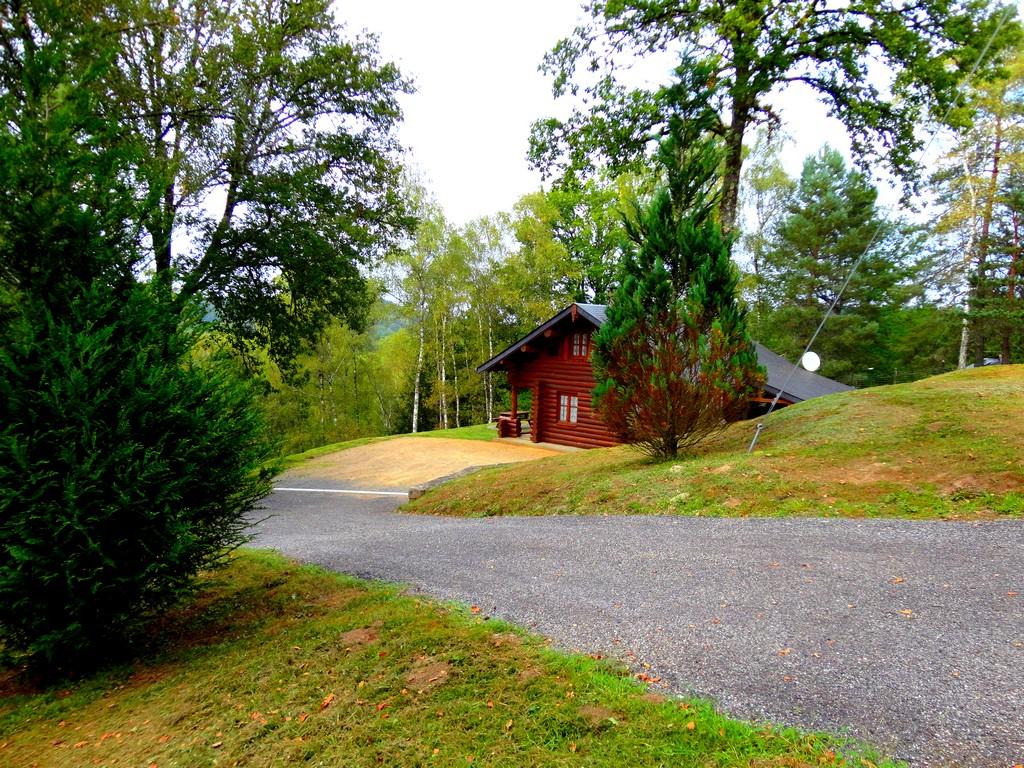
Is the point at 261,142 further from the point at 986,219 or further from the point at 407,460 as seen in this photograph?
the point at 986,219

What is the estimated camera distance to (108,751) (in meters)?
3.12

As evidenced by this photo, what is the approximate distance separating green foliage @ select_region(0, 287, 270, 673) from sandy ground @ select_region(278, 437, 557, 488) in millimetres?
10617

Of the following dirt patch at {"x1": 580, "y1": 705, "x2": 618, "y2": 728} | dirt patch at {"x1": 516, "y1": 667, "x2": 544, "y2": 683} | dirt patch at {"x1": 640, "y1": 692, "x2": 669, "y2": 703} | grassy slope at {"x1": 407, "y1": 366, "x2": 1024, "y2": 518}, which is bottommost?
dirt patch at {"x1": 516, "y1": 667, "x2": 544, "y2": 683}

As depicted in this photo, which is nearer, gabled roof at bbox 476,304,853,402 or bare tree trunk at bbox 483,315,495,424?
gabled roof at bbox 476,304,853,402

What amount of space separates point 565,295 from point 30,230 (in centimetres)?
3369

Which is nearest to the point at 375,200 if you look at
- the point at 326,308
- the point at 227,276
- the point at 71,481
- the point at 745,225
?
the point at 326,308

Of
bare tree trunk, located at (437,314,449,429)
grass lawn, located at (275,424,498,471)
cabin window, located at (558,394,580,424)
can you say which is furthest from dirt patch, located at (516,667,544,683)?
bare tree trunk, located at (437,314,449,429)

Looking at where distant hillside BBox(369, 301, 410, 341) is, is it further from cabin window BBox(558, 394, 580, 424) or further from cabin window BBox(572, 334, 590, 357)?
cabin window BBox(572, 334, 590, 357)

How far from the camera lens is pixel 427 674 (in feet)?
11.2

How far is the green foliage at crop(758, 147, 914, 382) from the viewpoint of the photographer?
31000 millimetres

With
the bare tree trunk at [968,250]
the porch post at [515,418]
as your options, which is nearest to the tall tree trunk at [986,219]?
the bare tree trunk at [968,250]

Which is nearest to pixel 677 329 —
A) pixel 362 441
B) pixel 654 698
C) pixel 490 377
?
pixel 654 698

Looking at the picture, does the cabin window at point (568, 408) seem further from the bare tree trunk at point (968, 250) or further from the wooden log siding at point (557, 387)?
the bare tree trunk at point (968, 250)

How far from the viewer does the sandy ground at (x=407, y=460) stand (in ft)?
53.9
